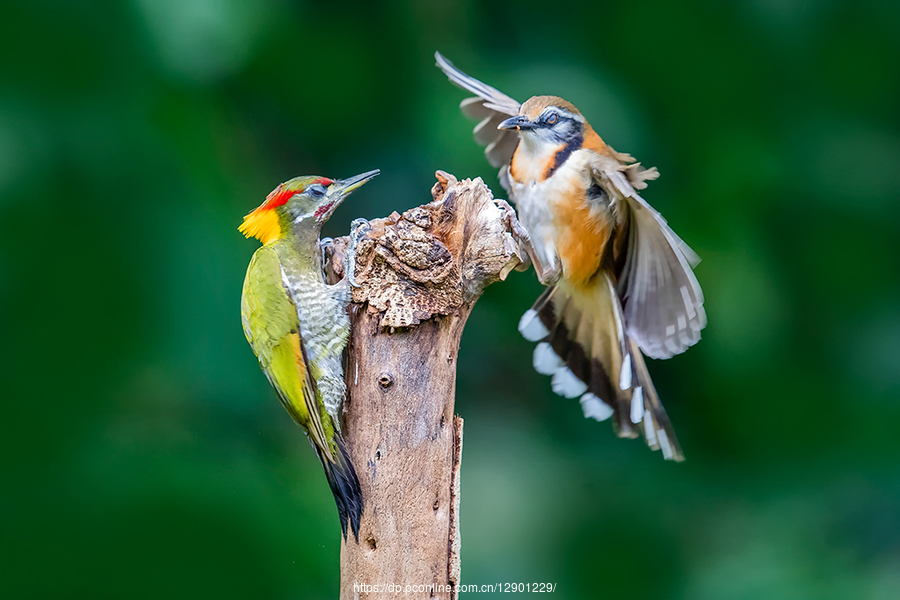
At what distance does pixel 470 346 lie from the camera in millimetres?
2494

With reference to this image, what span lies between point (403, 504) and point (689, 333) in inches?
32.4

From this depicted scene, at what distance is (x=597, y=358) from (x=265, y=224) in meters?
1.08

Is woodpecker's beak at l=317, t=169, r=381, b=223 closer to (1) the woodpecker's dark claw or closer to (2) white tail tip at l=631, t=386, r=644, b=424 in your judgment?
(1) the woodpecker's dark claw

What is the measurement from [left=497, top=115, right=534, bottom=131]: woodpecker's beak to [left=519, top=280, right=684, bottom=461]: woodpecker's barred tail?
0.48m

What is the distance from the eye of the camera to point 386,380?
4.82ft

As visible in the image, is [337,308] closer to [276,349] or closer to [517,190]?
[276,349]

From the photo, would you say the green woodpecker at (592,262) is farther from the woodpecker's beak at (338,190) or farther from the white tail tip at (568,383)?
the woodpecker's beak at (338,190)

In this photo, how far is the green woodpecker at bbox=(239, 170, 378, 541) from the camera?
4.93ft

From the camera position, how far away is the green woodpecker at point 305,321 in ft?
4.93

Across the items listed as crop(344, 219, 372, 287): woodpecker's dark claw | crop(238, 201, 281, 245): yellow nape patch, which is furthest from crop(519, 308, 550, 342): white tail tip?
crop(238, 201, 281, 245): yellow nape patch

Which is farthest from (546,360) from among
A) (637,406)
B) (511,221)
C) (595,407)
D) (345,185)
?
(345,185)

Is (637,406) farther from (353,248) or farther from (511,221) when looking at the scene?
(353,248)

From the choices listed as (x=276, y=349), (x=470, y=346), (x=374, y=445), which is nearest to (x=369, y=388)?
(x=374, y=445)

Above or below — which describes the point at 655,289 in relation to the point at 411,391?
above
